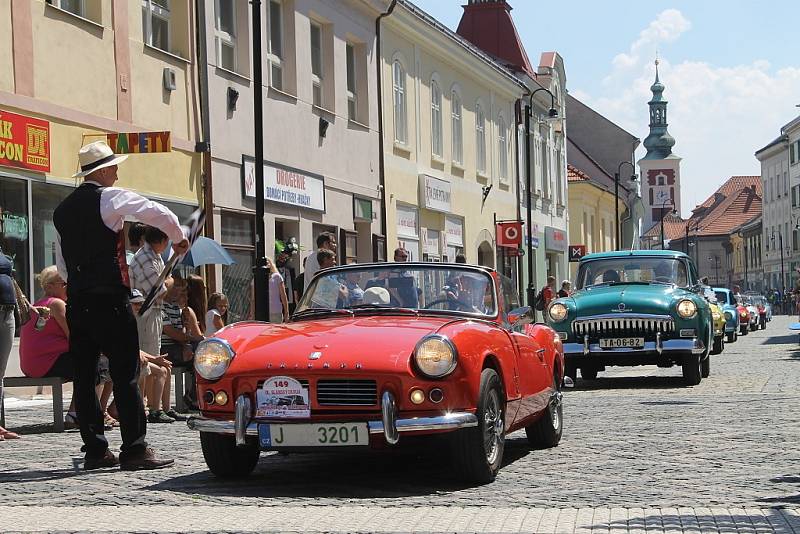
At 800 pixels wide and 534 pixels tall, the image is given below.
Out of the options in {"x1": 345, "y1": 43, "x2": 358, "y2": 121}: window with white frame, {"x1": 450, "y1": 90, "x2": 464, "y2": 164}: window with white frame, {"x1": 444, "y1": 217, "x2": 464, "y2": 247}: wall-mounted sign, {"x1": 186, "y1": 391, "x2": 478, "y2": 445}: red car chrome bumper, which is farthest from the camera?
{"x1": 450, "y1": 90, "x2": 464, "y2": 164}: window with white frame

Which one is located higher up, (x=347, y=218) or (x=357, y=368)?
(x=347, y=218)

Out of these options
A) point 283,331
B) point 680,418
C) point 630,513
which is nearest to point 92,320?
point 283,331

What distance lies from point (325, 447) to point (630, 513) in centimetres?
183

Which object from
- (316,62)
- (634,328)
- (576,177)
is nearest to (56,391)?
(634,328)

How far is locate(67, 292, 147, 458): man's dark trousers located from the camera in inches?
351

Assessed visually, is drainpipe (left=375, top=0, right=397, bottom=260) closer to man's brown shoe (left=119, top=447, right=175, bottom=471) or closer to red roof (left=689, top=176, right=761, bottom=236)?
man's brown shoe (left=119, top=447, right=175, bottom=471)

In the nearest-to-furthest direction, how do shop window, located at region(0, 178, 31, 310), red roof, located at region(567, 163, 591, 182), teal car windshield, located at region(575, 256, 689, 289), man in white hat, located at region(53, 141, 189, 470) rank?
man in white hat, located at region(53, 141, 189, 470) → shop window, located at region(0, 178, 31, 310) → teal car windshield, located at region(575, 256, 689, 289) → red roof, located at region(567, 163, 591, 182)

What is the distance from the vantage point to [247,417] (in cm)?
823

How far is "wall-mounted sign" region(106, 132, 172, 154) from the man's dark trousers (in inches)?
386

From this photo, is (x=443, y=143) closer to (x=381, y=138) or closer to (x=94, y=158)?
(x=381, y=138)

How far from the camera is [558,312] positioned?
1786 cm

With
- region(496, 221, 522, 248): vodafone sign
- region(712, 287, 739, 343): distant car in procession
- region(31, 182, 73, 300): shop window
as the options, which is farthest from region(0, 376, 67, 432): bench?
region(496, 221, 522, 248): vodafone sign

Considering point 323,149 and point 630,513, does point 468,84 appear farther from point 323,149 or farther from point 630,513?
point 630,513

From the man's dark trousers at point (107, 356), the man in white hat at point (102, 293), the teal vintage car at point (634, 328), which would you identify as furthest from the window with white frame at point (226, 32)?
the man's dark trousers at point (107, 356)
